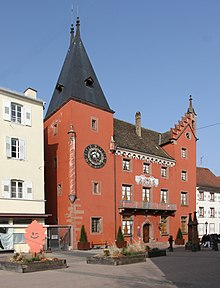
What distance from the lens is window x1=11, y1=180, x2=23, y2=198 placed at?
3157cm

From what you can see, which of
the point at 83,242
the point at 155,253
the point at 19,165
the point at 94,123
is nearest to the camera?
the point at 155,253

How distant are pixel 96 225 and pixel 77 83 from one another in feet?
45.6

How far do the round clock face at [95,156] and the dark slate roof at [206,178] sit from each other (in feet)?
69.9

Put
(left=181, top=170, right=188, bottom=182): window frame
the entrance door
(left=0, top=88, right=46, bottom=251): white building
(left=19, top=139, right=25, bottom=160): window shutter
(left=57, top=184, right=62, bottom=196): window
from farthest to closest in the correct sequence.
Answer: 1. (left=181, top=170, right=188, bottom=182): window frame
2. the entrance door
3. (left=57, top=184, right=62, bottom=196): window
4. (left=19, top=139, right=25, bottom=160): window shutter
5. (left=0, top=88, right=46, bottom=251): white building

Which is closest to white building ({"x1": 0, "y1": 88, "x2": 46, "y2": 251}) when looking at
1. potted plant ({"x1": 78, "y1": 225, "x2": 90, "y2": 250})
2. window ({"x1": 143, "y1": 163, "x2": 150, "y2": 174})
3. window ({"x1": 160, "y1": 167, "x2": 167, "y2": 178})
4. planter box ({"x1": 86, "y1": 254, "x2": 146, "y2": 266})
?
potted plant ({"x1": 78, "y1": 225, "x2": 90, "y2": 250})

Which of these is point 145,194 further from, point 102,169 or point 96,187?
point 96,187

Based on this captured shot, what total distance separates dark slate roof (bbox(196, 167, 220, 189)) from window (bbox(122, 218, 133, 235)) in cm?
1815

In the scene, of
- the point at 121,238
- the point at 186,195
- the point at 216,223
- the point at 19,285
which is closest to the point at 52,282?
the point at 19,285

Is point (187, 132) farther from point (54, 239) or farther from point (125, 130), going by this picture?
point (54, 239)

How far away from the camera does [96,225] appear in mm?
37844

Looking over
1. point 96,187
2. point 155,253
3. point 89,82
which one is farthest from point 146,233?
point 155,253

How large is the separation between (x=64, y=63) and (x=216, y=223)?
101 ft

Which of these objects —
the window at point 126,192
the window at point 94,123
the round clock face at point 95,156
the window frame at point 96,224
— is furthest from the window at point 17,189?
the window at point 126,192

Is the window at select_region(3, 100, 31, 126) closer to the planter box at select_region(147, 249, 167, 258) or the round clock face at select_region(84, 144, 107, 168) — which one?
the round clock face at select_region(84, 144, 107, 168)
